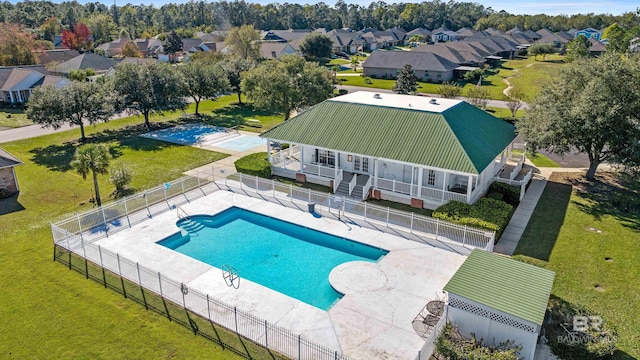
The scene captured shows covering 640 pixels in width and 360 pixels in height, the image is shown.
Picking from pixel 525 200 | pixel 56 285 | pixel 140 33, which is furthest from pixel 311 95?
pixel 140 33

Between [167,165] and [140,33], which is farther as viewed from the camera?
[140,33]

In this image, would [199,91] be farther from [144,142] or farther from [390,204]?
[390,204]

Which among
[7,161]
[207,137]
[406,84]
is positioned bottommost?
[207,137]

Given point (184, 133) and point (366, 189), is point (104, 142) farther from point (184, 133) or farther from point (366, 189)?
point (366, 189)

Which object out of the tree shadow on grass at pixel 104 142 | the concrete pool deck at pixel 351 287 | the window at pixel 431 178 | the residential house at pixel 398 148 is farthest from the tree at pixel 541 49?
the concrete pool deck at pixel 351 287

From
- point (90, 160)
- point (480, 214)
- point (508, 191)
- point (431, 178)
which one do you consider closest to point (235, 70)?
point (90, 160)

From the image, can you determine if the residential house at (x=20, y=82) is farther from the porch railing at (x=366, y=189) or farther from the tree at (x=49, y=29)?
the tree at (x=49, y=29)
